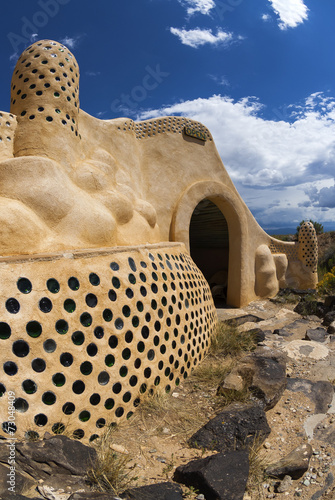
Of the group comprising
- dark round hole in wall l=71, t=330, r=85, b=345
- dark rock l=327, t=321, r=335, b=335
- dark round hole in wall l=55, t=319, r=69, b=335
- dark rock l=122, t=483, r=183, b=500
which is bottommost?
dark rock l=327, t=321, r=335, b=335

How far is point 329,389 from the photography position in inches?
160

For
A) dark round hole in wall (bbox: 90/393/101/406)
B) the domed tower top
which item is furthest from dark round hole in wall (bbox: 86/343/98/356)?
the domed tower top

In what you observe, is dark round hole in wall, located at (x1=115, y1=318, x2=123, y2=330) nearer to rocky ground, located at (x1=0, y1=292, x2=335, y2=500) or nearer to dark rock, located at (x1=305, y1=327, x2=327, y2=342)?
rocky ground, located at (x1=0, y1=292, x2=335, y2=500)

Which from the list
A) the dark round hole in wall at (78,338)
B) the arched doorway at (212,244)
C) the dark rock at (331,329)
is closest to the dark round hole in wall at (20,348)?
the dark round hole in wall at (78,338)

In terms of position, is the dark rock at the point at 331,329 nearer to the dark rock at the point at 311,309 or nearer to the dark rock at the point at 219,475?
the dark rock at the point at 311,309

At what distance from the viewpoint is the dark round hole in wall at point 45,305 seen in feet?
9.48

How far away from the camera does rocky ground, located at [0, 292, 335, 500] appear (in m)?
2.45

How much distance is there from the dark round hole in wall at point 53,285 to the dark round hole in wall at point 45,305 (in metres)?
0.10

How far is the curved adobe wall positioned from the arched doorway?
5.98 meters

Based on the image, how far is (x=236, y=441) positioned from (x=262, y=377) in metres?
1.09

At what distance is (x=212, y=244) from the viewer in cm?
1209

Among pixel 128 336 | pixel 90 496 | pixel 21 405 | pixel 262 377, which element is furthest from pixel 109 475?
pixel 262 377

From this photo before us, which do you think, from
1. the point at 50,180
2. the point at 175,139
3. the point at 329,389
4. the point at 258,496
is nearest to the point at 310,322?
the point at 329,389

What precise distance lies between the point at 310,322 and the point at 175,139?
524 cm
